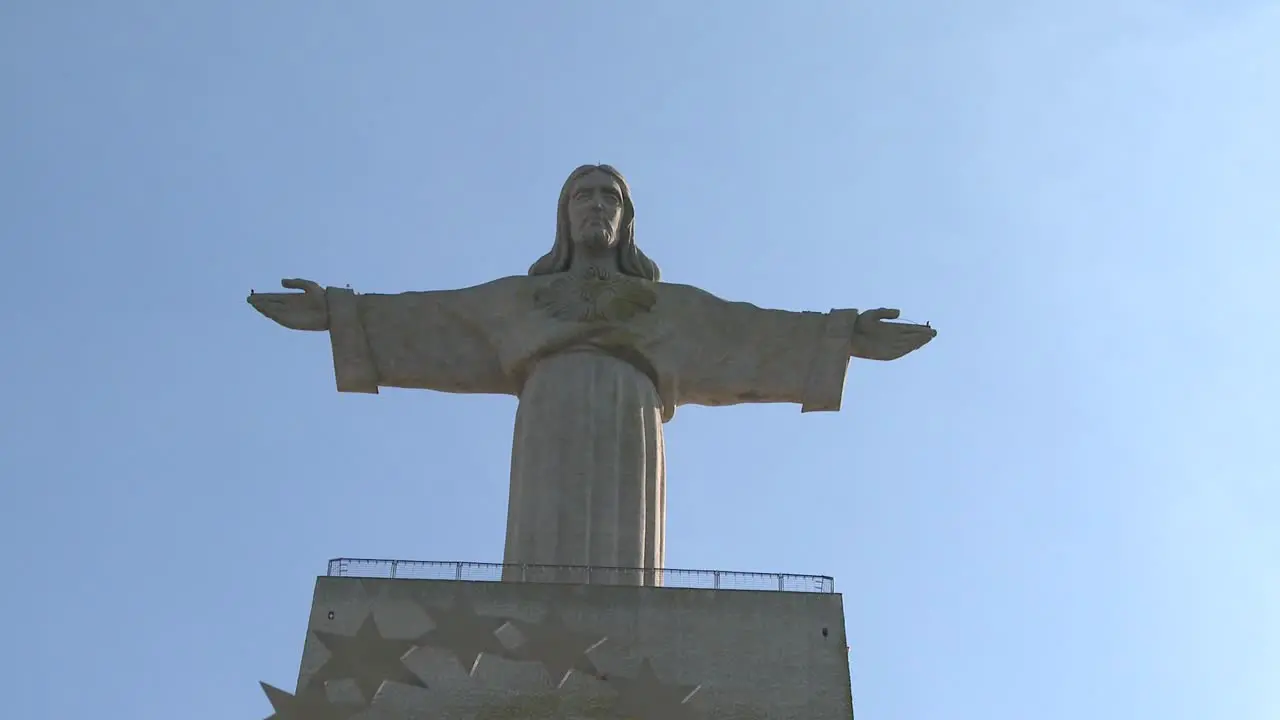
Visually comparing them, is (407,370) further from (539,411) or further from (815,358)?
(815,358)

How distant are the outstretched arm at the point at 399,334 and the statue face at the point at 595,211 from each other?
1160 mm

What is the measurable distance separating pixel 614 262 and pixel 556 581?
172 inches

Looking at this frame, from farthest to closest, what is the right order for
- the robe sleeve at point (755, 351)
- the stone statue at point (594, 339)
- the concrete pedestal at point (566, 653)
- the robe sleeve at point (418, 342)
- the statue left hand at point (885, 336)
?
the statue left hand at point (885, 336) → the robe sleeve at point (418, 342) → the robe sleeve at point (755, 351) → the stone statue at point (594, 339) → the concrete pedestal at point (566, 653)

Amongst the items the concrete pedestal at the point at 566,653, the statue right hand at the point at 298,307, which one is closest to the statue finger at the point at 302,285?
the statue right hand at the point at 298,307

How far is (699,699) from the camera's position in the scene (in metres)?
14.2

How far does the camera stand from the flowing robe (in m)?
16.8

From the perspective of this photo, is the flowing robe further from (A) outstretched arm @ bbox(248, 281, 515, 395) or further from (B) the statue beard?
(B) the statue beard

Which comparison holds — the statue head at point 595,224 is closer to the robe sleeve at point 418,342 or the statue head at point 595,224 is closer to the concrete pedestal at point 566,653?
the robe sleeve at point 418,342

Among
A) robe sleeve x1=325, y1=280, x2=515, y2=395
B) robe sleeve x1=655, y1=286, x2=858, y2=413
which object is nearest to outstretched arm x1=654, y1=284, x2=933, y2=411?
robe sleeve x1=655, y1=286, x2=858, y2=413

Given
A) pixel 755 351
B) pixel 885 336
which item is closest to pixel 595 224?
pixel 755 351

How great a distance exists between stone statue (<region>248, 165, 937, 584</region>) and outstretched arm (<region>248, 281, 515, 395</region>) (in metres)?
0.01

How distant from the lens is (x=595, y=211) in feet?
61.4

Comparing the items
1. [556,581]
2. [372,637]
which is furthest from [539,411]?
[372,637]

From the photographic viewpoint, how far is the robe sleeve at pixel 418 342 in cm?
1817
